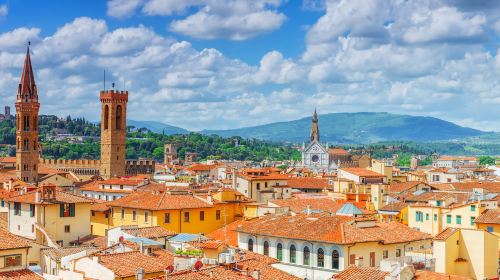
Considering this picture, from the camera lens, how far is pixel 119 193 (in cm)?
7831

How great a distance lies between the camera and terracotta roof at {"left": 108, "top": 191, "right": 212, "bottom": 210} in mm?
49812

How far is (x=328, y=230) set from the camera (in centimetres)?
3647

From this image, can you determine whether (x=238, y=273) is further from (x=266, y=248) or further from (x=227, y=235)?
(x=227, y=235)

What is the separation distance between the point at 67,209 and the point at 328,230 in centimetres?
1658

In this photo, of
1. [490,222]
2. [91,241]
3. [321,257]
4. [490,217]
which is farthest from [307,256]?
[91,241]

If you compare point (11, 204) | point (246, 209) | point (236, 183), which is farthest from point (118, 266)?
point (236, 183)

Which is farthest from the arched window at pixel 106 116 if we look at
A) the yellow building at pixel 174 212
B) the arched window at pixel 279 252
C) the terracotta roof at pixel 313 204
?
the arched window at pixel 279 252

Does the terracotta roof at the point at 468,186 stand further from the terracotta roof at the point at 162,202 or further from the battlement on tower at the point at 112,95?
the battlement on tower at the point at 112,95

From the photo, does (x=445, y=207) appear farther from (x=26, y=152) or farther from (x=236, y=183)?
(x=26, y=152)

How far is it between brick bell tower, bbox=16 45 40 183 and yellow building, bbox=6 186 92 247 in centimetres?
7216

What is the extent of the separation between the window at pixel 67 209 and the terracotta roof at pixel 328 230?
35.3 feet

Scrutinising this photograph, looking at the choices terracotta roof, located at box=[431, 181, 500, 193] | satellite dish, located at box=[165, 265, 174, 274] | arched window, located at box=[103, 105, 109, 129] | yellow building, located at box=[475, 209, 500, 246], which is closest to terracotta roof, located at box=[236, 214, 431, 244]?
yellow building, located at box=[475, 209, 500, 246]

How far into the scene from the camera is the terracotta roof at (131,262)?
92.0 feet

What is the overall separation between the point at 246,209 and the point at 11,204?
624 inches
